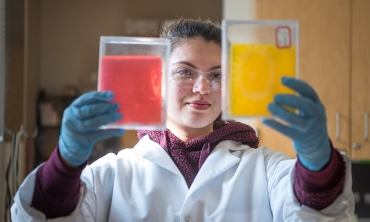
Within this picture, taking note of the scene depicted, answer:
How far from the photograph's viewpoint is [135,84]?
983 millimetres

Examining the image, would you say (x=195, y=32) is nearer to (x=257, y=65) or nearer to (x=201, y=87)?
(x=201, y=87)

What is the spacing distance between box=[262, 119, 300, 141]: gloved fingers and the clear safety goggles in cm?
35

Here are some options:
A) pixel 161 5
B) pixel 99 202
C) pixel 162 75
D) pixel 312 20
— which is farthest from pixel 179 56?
pixel 161 5

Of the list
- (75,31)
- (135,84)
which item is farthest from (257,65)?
(75,31)

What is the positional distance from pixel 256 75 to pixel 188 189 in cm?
48

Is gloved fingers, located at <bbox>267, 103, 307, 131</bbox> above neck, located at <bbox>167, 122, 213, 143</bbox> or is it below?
above

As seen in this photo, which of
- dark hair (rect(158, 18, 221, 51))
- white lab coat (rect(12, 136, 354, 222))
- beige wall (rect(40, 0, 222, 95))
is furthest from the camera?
beige wall (rect(40, 0, 222, 95))

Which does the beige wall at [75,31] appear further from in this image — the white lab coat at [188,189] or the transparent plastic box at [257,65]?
the transparent plastic box at [257,65]

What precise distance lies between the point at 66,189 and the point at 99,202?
0.91 feet

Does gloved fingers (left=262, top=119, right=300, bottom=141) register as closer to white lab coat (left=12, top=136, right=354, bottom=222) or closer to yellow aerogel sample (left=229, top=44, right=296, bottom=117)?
yellow aerogel sample (left=229, top=44, right=296, bottom=117)

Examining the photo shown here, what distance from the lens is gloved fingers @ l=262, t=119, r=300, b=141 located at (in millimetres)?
933

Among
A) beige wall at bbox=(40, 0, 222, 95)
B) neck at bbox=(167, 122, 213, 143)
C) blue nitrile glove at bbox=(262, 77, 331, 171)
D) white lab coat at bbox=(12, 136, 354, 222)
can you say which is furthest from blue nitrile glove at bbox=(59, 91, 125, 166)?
beige wall at bbox=(40, 0, 222, 95)

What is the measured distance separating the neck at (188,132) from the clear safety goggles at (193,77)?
0.20m

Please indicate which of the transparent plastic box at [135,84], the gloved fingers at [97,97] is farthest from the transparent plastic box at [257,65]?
the gloved fingers at [97,97]
